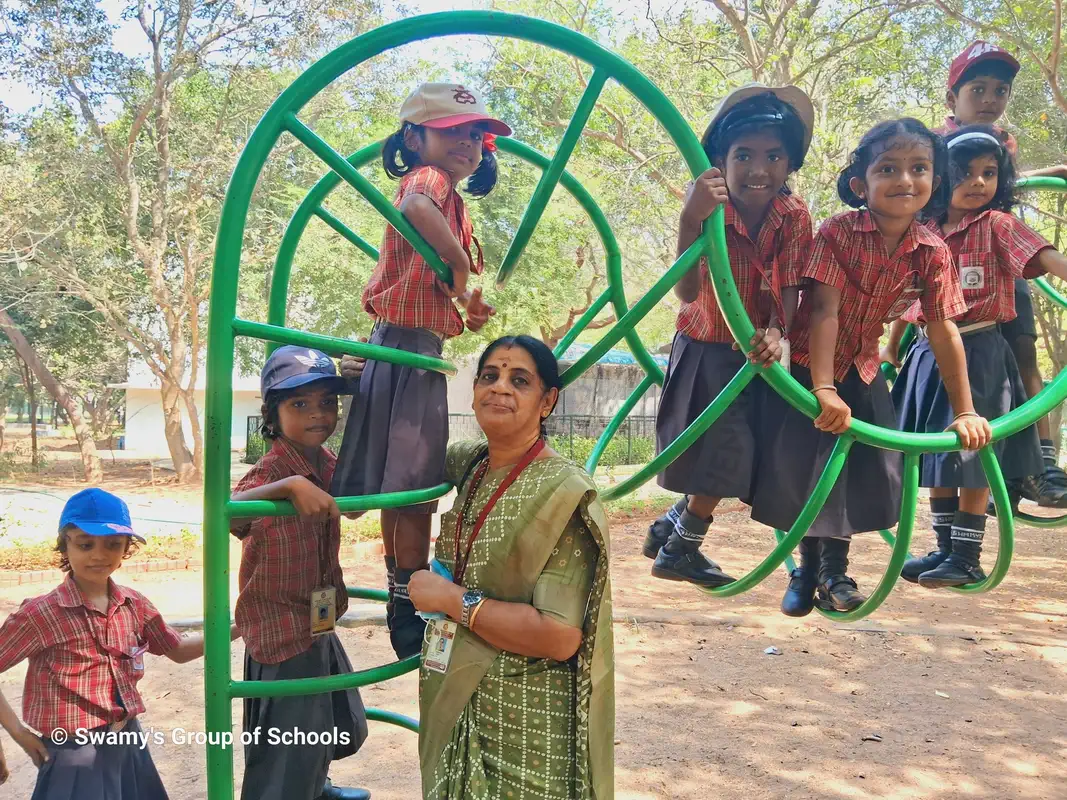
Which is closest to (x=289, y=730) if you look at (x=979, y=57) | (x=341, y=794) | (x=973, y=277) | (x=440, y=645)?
(x=341, y=794)

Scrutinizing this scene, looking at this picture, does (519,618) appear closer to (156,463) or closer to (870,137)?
(870,137)

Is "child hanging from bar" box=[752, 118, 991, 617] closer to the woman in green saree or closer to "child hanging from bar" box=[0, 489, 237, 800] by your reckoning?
the woman in green saree

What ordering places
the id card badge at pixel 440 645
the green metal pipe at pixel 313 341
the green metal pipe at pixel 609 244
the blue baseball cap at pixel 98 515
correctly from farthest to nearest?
1. the green metal pipe at pixel 609 244
2. the blue baseball cap at pixel 98 515
3. the id card badge at pixel 440 645
4. the green metal pipe at pixel 313 341

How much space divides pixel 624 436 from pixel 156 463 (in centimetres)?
1072

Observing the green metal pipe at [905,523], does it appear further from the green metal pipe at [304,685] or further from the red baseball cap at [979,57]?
the red baseball cap at [979,57]

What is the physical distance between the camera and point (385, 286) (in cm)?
190

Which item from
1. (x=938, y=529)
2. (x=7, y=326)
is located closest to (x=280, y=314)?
(x=938, y=529)

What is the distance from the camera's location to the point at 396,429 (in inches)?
69.2

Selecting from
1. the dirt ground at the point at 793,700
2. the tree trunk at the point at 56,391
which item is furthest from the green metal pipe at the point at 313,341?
the tree trunk at the point at 56,391

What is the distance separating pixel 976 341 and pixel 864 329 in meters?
0.53

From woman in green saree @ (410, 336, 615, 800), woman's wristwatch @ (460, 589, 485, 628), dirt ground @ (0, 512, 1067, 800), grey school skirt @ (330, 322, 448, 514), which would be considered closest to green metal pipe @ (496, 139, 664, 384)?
grey school skirt @ (330, 322, 448, 514)

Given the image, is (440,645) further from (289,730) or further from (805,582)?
(805,582)

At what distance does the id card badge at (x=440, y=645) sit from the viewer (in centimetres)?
160

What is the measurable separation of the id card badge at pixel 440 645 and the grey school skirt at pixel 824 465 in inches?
33.5
